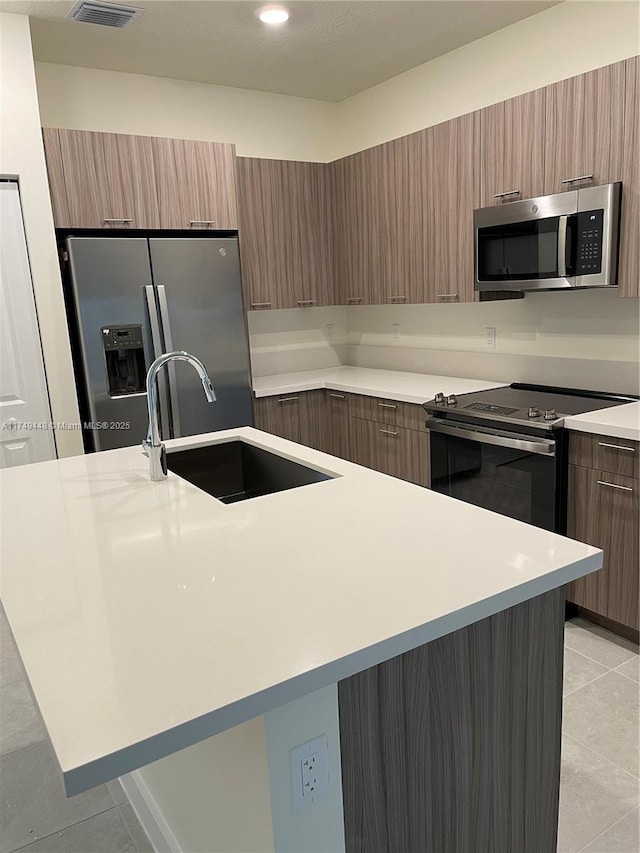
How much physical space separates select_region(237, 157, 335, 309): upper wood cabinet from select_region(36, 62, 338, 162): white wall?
41 centimetres

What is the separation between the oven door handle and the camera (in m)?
2.67

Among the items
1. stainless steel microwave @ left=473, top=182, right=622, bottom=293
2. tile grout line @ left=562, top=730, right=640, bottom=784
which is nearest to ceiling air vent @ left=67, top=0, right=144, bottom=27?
stainless steel microwave @ left=473, top=182, right=622, bottom=293

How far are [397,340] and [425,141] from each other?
4.30 ft

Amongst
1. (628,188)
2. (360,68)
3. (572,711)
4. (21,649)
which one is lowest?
(572,711)

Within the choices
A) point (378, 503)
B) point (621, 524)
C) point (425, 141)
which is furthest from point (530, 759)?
point (425, 141)

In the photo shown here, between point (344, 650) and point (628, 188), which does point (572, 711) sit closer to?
point (344, 650)

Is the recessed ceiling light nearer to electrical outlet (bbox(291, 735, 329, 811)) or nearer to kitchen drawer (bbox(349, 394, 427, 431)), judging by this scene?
kitchen drawer (bbox(349, 394, 427, 431))

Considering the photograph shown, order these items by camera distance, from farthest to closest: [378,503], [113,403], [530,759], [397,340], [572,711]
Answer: [397,340]
[113,403]
[572,711]
[378,503]
[530,759]

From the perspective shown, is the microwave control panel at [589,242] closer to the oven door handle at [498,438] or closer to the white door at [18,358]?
the oven door handle at [498,438]

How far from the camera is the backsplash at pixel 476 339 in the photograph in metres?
3.09

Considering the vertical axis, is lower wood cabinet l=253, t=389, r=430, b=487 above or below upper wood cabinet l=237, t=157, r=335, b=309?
below

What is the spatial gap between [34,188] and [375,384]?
2024 millimetres

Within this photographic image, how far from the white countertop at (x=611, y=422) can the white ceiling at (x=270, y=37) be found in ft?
6.45

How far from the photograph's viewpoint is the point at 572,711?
88.5 inches
